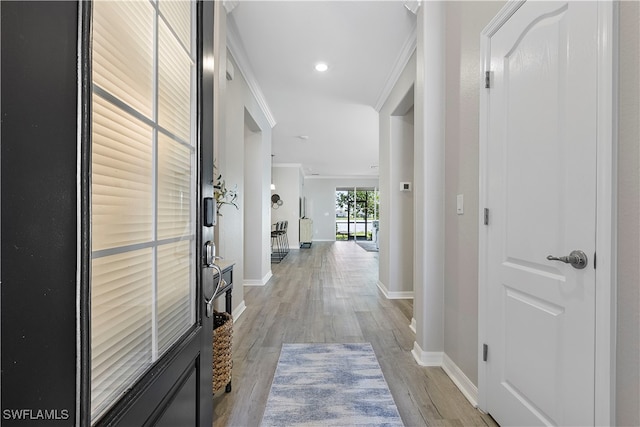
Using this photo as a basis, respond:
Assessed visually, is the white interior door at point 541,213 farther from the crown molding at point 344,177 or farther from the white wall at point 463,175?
the crown molding at point 344,177

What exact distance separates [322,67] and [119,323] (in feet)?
11.1

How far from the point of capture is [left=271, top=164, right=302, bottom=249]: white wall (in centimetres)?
1025

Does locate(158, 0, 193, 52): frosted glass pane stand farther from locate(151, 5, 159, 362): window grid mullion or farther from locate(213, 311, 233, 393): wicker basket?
locate(213, 311, 233, 393): wicker basket

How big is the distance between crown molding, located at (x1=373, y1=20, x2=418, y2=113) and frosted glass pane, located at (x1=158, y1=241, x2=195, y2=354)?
2.71 m

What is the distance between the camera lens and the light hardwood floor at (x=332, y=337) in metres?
1.76

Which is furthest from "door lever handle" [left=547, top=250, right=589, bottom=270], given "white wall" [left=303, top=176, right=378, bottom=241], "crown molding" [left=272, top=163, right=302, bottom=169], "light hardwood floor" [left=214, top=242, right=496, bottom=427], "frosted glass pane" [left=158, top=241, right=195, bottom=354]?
"white wall" [left=303, top=176, right=378, bottom=241]

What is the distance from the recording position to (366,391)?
194cm

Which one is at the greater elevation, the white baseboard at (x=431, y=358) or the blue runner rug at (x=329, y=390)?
the white baseboard at (x=431, y=358)

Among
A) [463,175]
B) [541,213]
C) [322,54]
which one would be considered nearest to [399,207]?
[322,54]

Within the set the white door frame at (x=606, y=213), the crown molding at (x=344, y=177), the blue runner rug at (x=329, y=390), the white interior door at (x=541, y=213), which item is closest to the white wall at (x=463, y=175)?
the white interior door at (x=541, y=213)

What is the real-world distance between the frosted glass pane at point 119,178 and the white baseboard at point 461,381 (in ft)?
6.29

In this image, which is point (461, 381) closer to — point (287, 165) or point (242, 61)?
point (242, 61)

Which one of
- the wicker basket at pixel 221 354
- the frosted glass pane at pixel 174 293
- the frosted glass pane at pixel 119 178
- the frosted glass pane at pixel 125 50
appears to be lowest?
the wicker basket at pixel 221 354

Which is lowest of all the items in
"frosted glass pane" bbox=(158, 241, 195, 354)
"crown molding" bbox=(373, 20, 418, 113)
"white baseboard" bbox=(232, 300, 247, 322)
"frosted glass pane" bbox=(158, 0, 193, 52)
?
"white baseboard" bbox=(232, 300, 247, 322)
